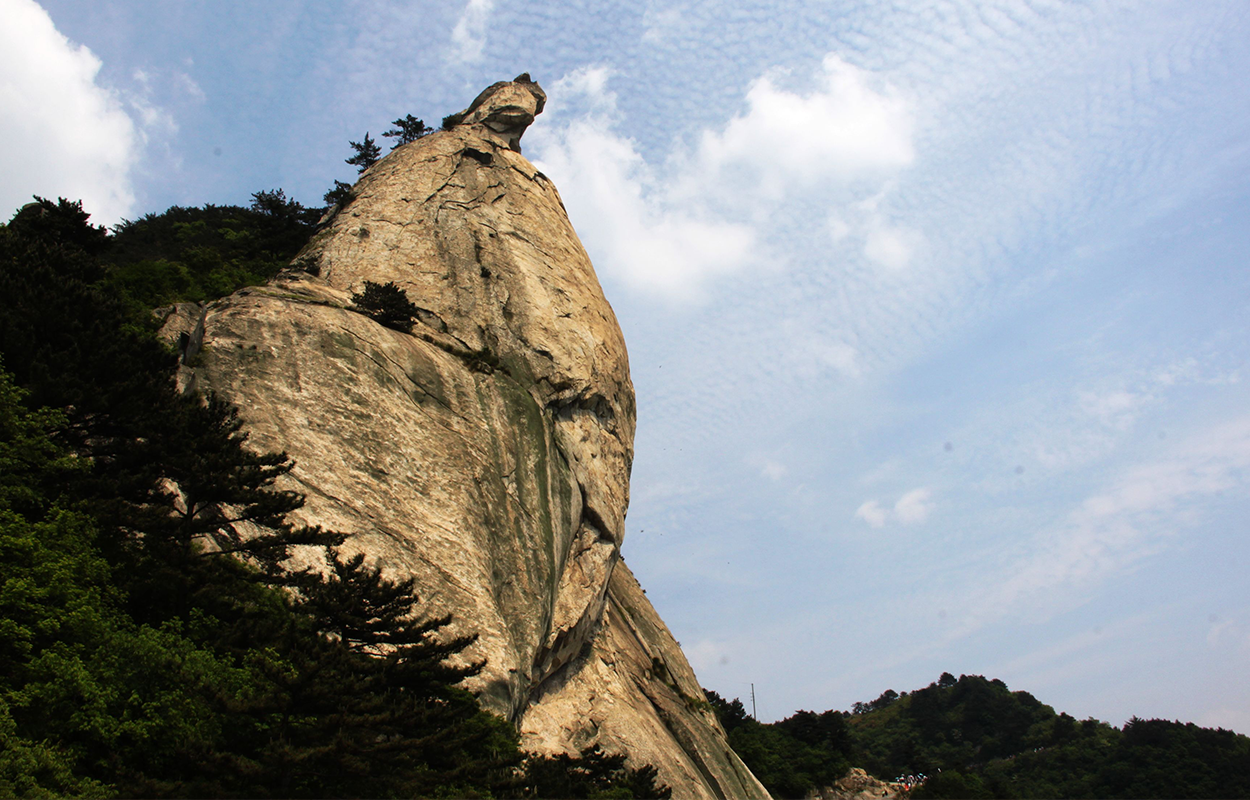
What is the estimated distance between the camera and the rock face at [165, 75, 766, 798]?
21.3 metres

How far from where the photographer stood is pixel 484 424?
26.2 m

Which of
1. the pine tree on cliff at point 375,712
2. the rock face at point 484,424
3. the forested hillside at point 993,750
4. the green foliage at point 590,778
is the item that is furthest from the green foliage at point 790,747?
the pine tree on cliff at point 375,712

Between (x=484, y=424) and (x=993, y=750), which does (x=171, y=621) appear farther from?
(x=993, y=750)

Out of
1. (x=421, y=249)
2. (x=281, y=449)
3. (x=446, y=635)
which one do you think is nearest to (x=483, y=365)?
(x=421, y=249)

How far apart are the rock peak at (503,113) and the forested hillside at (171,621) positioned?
2765 centimetres

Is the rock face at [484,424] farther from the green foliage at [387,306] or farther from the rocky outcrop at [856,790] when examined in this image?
the rocky outcrop at [856,790]

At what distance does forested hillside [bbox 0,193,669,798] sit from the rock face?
2.05m

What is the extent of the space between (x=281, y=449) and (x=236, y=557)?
3.53m

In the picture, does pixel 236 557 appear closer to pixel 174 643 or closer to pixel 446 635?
pixel 174 643

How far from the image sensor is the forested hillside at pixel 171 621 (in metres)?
13.0

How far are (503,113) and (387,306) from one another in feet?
72.0

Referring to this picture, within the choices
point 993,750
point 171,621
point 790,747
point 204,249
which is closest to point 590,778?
point 171,621

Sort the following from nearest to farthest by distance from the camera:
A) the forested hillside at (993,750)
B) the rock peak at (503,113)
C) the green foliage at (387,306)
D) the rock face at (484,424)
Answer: the rock face at (484,424)
the green foliage at (387,306)
the rock peak at (503,113)
the forested hillside at (993,750)

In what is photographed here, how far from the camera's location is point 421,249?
3334 cm
